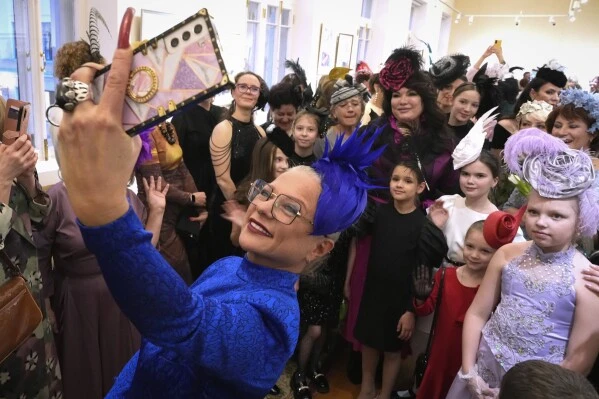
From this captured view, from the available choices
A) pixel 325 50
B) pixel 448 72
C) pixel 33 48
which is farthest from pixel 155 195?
pixel 325 50

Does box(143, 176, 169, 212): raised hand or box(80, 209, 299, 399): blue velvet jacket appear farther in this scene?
box(143, 176, 169, 212): raised hand

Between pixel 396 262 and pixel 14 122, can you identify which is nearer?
pixel 14 122

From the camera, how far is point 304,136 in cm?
287

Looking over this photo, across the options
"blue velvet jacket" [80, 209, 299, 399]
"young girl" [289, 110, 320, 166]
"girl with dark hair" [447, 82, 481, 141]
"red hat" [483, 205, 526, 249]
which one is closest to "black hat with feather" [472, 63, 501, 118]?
"girl with dark hair" [447, 82, 481, 141]

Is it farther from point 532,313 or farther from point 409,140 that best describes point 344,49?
point 532,313

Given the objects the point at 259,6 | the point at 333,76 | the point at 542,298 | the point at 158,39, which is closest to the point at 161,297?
the point at 158,39

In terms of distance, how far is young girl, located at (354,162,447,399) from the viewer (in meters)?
2.40

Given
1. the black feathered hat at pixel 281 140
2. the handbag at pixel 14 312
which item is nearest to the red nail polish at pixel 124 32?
the handbag at pixel 14 312

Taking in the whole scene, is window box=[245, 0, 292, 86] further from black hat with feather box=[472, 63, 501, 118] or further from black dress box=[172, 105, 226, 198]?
black dress box=[172, 105, 226, 198]

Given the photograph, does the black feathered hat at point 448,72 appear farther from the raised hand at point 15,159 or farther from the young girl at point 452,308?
the raised hand at point 15,159

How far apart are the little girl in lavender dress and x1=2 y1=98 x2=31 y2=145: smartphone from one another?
179 cm

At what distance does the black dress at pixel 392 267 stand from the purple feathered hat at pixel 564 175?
746 millimetres

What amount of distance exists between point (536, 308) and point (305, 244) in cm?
114

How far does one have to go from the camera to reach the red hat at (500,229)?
1.97 m
